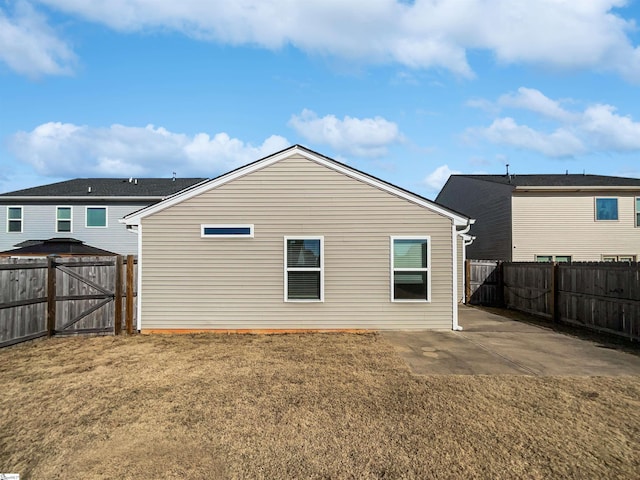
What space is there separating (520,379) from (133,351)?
7.04m

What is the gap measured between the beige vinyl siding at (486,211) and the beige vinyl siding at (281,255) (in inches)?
425

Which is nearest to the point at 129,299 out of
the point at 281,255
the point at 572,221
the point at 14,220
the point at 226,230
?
the point at 226,230

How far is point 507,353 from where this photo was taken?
7605 mm

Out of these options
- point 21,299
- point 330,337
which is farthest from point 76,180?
point 330,337

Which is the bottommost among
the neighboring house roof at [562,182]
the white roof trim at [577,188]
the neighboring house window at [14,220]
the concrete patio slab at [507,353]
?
the concrete patio slab at [507,353]

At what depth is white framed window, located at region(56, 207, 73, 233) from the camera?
20500 mm

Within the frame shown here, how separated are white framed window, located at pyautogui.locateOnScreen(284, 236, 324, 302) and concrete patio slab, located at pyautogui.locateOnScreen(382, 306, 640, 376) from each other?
6.70 ft

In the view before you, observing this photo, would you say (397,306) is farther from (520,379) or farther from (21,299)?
(21,299)

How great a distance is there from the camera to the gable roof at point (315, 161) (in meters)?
9.74

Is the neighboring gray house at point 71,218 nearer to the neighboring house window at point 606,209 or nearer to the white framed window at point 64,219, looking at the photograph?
the white framed window at point 64,219

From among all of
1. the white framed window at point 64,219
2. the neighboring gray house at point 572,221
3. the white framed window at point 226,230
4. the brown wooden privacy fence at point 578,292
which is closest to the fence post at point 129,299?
the white framed window at point 226,230

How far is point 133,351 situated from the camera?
309 inches

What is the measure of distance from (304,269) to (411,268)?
8.82 ft

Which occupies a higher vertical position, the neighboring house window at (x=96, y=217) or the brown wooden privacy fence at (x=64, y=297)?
the neighboring house window at (x=96, y=217)
